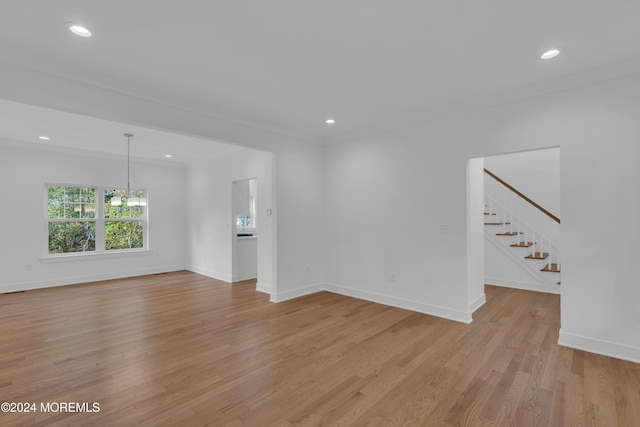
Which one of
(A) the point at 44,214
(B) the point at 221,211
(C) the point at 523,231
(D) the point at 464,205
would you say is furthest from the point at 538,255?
(A) the point at 44,214

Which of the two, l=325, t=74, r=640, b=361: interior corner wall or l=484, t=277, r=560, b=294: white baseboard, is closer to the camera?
l=325, t=74, r=640, b=361: interior corner wall

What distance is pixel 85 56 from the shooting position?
251cm

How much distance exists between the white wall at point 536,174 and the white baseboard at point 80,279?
809 centimetres

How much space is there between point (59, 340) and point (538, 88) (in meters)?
5.90

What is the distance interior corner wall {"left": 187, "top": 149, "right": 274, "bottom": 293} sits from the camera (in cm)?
539

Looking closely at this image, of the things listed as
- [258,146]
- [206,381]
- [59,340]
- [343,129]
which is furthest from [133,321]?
[343,129]

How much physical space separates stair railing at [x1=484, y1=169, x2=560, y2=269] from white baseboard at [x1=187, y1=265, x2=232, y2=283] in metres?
5.69

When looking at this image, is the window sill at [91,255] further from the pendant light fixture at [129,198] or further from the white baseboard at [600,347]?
the white baseboard at [600,347]

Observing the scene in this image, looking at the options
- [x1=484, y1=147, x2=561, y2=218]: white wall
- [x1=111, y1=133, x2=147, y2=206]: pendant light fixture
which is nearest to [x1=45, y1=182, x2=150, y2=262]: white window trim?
[x1=111, y1=133, x2=147, y2=206]: pendant light fixture

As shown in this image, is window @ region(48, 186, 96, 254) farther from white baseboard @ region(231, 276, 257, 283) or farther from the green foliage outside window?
white baseboard @ region(231, 276, 257, 283)

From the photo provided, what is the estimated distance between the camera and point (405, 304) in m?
4.27

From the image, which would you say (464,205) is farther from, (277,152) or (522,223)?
(522,223)

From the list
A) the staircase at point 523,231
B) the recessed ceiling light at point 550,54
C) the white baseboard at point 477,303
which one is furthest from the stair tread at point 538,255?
the recessed ceiling light at point 550,54

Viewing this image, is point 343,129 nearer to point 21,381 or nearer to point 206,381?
point 206,381
